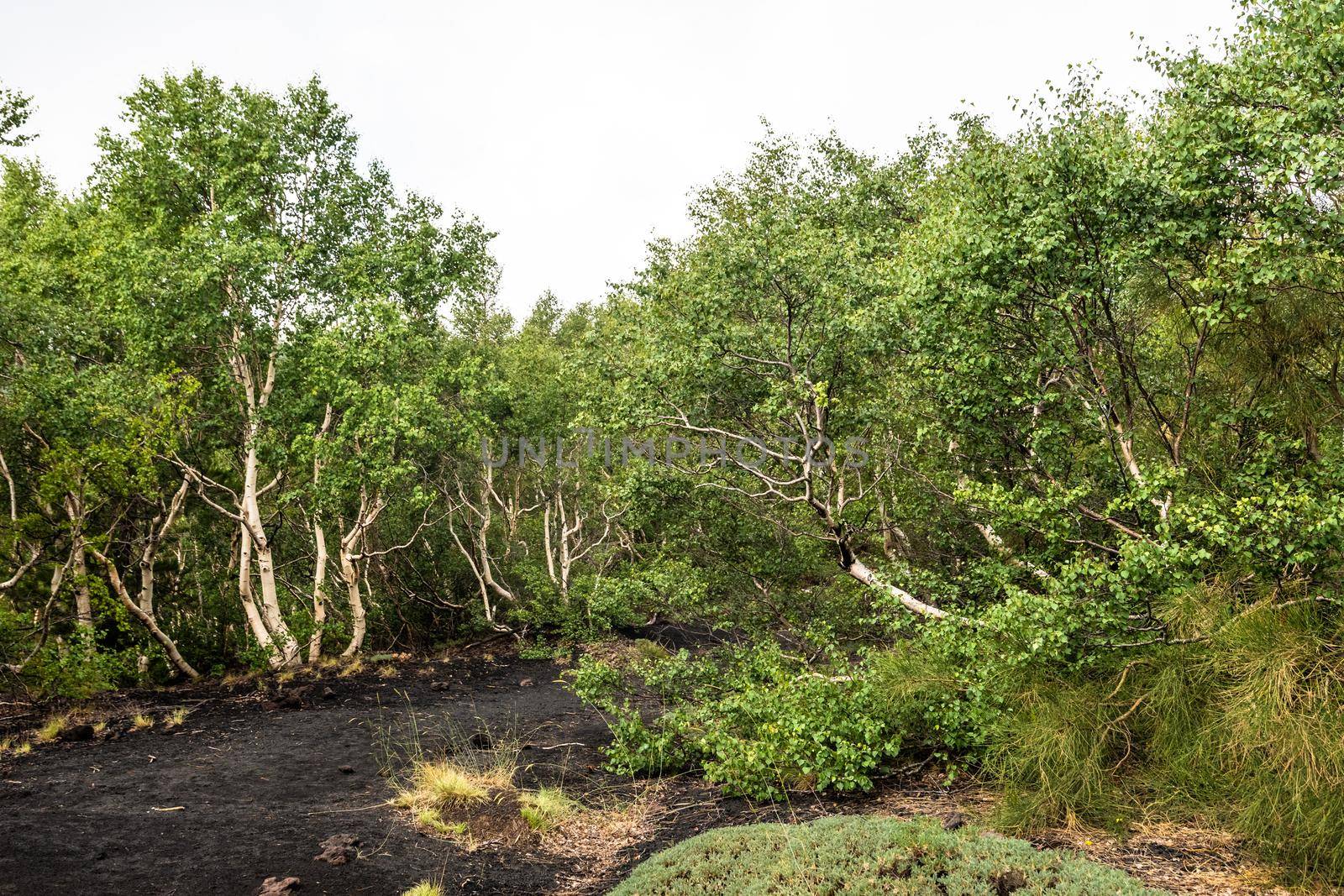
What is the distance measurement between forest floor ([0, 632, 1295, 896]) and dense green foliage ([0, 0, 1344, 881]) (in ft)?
1.34

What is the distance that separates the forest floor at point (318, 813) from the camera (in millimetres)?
5891

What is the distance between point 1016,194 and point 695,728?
20.2 ft

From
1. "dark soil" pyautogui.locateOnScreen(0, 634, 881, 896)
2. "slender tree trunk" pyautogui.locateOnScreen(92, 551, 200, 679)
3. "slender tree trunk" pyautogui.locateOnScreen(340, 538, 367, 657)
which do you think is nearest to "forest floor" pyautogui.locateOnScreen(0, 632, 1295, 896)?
"dark soil" pyautogui.locateOnScreen(0, 634, 881, 896)

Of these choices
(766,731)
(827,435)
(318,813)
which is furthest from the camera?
(827,435)

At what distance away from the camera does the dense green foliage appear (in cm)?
561

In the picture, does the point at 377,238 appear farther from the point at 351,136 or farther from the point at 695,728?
the point at 695,728

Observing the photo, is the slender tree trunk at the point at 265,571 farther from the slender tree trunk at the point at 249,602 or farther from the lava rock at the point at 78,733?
the lava rock at the point at 78,733

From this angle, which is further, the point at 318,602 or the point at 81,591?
the point at 318,602

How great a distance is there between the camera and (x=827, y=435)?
970 cm

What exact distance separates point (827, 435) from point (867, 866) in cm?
584

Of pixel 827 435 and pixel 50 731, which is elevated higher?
pixel 827 435

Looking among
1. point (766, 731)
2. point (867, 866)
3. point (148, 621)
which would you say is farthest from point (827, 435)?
point (148, 621)

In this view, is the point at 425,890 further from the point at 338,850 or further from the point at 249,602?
the point at 249,602

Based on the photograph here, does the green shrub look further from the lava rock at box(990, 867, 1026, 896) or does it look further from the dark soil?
the lava rock at box(990, 867, 1026, 896)
